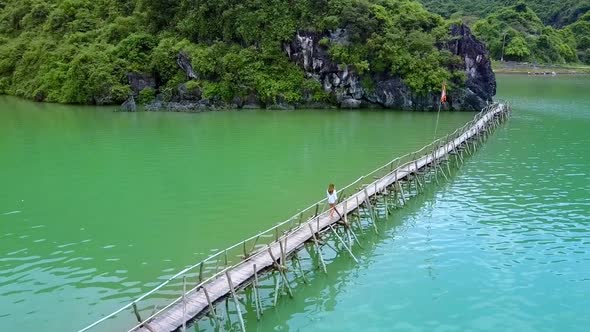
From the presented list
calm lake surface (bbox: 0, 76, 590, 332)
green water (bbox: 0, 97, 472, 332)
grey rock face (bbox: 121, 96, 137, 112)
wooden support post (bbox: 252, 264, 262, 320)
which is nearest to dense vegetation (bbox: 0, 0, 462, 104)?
grey rock face (bbox: 121, 96, 137, 112)

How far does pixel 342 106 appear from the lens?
60062 millimetres

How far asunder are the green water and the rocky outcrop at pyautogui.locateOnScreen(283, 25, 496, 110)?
19.1 ft

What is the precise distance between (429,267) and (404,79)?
4160cm

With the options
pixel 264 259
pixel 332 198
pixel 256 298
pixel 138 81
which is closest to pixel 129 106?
pixel 138 81

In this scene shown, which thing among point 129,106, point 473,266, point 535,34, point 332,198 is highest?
point 535,34

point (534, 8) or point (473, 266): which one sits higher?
point (534, 8)

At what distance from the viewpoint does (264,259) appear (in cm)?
1683

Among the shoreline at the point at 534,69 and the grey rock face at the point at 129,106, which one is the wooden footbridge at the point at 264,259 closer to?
the grey rock face at the point at 129,106

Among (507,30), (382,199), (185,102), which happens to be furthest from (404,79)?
(507,30)

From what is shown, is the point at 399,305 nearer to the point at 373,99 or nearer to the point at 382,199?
the point at 382,199

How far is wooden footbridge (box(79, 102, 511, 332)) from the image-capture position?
13.8m

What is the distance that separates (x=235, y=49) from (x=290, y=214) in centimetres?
4139

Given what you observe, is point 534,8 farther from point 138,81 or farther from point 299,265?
point 299,265

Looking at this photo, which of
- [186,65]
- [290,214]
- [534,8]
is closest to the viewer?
[290,214]
